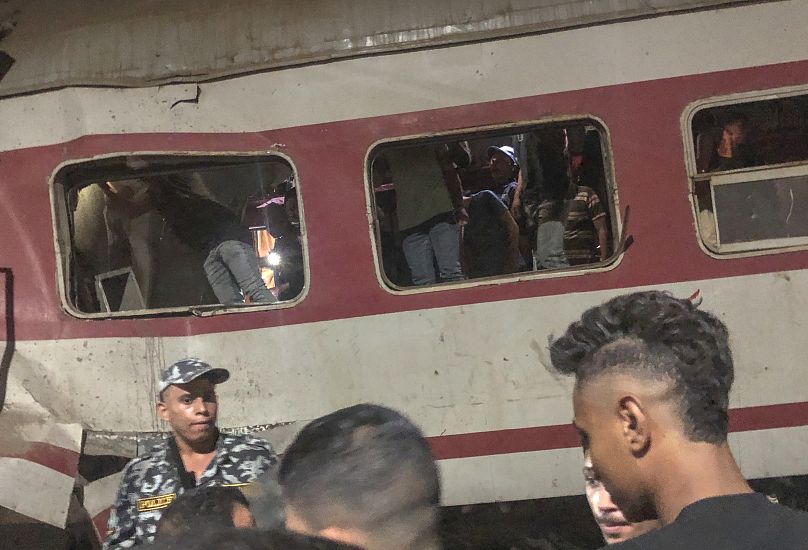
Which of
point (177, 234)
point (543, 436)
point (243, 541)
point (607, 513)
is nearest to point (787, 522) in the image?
point (607, 513)

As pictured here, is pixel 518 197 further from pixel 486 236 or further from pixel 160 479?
pixel 160 479

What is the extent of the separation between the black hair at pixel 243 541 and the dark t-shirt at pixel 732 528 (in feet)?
2.21

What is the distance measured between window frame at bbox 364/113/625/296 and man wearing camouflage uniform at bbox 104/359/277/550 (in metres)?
0.90

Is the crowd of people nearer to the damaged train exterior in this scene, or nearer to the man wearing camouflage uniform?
the man wearing camouflage uniform

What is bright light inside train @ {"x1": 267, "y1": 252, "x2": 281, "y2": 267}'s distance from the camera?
13.3 feet

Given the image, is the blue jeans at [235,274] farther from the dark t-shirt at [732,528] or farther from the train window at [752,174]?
the dark t-shirt at [732,528]

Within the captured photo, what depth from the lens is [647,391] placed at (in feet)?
5.61

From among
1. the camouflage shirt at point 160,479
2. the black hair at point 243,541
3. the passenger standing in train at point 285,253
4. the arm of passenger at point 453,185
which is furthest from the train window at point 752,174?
the black hair at point 243,541

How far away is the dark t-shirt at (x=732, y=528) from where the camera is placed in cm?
143

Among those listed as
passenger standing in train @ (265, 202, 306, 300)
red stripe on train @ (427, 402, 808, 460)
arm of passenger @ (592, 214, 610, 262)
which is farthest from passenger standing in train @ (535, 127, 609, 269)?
passenger standing in train @ (265, 202, 306, 300)

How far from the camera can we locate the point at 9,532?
3998mm

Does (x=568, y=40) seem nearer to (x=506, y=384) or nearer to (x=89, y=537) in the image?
(x=506, y=384)

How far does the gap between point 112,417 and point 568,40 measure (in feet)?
8.79

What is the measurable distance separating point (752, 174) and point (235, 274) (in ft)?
7.84
